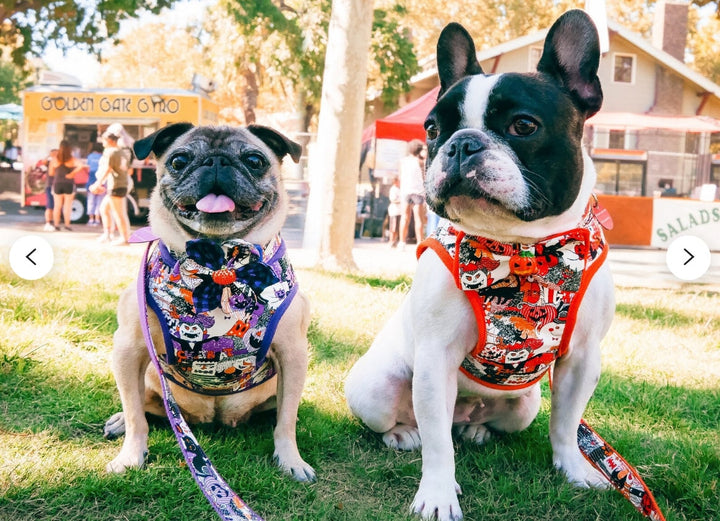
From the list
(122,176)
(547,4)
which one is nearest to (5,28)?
(122,176)

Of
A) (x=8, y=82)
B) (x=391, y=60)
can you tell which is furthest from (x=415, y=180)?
(x=8, y=82)

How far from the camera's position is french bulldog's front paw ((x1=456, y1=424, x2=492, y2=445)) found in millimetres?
3373

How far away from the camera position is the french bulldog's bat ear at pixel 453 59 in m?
2.87

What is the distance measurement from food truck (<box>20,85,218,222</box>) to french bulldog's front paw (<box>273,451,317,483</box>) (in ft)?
51.4

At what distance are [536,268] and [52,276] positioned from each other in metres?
5.48

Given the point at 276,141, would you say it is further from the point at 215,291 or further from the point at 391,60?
the point at 391,60

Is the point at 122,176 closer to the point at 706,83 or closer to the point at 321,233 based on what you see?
the point at 321,233

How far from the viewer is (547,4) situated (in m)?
35.7

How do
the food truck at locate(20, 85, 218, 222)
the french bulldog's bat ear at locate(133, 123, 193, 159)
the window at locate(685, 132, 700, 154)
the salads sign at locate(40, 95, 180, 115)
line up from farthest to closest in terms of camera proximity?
the window at locate(685, 132, 700, 154) < the salads sign at locate(40, 95, 180, 115) < the food truck at locate(20, 85, 218, 222) < the french bulldog's bat ear at locate(133, 123, 193, 159)

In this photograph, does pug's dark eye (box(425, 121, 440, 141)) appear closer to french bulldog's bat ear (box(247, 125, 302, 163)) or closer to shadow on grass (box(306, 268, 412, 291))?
french bulldog's bat ear (box(247, 125, 302, 163))

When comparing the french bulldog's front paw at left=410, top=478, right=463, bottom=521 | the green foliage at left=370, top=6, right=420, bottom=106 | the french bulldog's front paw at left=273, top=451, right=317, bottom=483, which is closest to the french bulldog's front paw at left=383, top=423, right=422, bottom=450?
the french bulldog's front paw at left=273, top=451, right=317, bottom=483

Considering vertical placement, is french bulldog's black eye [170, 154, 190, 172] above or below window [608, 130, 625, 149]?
below

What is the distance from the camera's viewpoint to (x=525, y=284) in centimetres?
264

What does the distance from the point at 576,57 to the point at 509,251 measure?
775 millimetres
